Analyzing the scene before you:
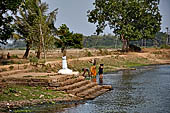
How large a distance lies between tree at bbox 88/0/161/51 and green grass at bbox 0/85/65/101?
40.6 meters

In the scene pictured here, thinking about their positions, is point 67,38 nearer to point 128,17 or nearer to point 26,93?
point 128,17

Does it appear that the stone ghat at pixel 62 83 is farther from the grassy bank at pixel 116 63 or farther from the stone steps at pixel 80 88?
the grassy bank at pixel 116 63

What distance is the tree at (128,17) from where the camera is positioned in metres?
56.7

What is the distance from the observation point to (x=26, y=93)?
1556 centimetres

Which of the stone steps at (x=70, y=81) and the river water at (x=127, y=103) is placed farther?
the stone steps at (x=70, y=81)

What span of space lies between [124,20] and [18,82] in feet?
139

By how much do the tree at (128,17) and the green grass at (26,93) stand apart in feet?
133

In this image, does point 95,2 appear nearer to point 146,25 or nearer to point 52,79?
point 146,25

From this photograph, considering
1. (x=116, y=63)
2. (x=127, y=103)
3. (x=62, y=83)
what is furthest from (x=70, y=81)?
(x=116, y=63)

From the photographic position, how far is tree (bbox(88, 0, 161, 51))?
186ft

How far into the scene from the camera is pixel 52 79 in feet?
56.6

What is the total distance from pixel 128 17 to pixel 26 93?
44.9 metres

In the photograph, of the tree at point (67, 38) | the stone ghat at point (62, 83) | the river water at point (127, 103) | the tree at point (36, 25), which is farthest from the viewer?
the tree at point (67, 38)

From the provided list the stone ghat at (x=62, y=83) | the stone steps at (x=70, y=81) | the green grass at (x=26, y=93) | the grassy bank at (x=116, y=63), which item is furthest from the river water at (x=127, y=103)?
the grassy bank at (x=116, y=63)
